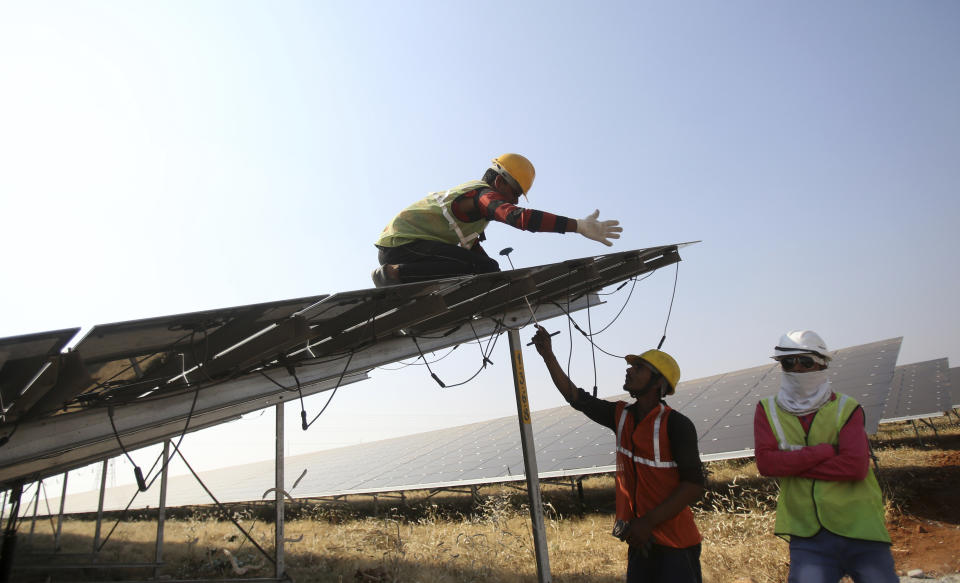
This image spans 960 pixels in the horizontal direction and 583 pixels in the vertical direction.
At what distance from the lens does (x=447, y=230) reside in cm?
400

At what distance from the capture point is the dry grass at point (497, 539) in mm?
5801

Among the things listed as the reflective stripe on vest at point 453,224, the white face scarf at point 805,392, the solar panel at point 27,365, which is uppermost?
the reflective stripe on vest at point 453,224

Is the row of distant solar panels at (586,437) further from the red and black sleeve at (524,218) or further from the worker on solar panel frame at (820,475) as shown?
the red and black sleeve at (524,218)

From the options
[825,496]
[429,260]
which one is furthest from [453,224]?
[825,496]

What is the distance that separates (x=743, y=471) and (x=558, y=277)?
22.0ft

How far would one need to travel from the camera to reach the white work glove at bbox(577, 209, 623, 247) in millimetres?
3428

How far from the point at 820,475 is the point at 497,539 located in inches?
221

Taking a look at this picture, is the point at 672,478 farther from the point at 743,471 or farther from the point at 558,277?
the point at 743,471

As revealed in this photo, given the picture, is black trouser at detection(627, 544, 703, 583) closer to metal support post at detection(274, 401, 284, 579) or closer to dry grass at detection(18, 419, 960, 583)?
dry grass at detection(18, 419, 960, 583)

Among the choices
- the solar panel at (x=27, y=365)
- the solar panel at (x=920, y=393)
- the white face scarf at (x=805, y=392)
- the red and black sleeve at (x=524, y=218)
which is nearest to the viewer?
the solar panel at (x=27, y=365)

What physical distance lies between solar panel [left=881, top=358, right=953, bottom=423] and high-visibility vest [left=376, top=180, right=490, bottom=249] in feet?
27.1

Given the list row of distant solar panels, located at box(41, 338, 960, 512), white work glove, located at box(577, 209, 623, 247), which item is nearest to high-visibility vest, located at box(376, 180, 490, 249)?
white work glove, located at box(577, 209, 623, 247)

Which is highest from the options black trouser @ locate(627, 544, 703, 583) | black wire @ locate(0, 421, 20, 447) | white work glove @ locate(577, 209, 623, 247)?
white work glove @ locate(577, 209, 623, 247)

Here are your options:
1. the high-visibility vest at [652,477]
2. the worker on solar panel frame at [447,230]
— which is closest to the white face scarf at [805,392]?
the high-visibility vest at [652,477]
